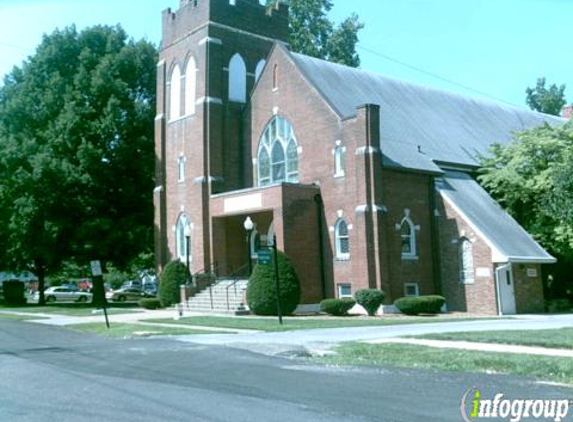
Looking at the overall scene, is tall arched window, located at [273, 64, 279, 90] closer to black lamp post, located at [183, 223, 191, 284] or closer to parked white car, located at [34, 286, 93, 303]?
black lamp post, located at [183, 223, 191, 284]

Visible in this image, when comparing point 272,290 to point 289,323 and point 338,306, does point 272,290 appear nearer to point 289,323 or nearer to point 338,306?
point 338,306

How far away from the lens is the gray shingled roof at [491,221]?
1112 inches

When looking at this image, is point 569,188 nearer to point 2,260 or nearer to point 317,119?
point 317,119

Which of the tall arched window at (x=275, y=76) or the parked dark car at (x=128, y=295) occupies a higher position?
the tall arched window at (x=275, y=76)

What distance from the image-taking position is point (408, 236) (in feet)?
100

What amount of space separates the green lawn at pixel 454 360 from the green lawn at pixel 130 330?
7.22m

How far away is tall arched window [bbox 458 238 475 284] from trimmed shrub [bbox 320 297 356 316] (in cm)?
544

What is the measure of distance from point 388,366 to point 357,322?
1065cm

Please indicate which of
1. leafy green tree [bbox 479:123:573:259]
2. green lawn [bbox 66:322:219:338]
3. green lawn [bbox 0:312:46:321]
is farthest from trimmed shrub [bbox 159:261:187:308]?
leafy green tree [bbox 479:123:573:259]

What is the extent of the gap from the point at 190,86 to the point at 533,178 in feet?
60.4

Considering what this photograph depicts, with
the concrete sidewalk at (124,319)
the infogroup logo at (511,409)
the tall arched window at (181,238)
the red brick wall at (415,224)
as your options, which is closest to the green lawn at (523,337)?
the infogroup logo at (511,409)

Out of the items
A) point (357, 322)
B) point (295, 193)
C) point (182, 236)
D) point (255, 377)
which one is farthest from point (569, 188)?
point (182, 236)

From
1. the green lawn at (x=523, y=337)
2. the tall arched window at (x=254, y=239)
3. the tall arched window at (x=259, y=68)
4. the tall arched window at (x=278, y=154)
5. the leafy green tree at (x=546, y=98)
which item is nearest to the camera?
the green lawn at (x=523, y=337)

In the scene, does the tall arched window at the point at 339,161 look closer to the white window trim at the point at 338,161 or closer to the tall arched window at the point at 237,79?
the white window trim at the point at 338,161
